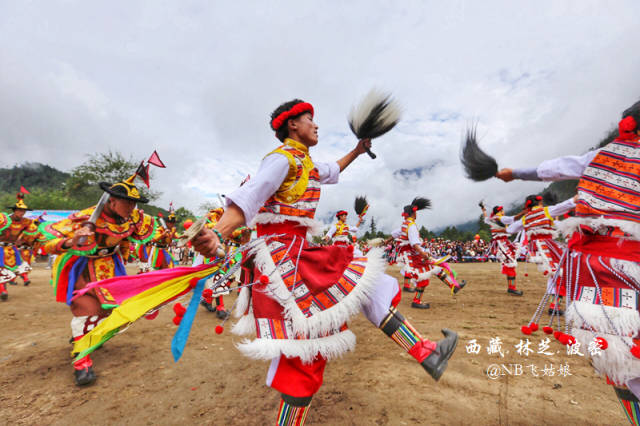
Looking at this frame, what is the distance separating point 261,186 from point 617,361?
2.28 metres

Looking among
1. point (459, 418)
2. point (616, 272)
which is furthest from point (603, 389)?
point (616, 272)

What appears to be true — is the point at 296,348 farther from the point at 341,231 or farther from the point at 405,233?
the point at 341,231

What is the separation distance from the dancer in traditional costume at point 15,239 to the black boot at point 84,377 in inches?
288

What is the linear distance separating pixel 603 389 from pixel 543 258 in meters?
3.94

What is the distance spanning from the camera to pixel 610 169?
1.86 meters

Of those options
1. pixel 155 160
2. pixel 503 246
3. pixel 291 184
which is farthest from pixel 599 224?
pixel 503 246

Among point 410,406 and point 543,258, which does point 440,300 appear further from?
point 410,406

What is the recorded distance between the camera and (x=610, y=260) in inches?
71.4

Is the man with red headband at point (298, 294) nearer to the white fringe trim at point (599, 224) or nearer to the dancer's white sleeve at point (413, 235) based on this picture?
the white fringe trim at point (599, 224)

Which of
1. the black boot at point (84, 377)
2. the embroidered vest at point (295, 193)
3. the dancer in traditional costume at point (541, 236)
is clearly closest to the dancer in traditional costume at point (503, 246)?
the dancer in traditional costume at point (541, 236)

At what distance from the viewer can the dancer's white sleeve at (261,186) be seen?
56.1 inches

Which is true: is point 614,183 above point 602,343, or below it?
above

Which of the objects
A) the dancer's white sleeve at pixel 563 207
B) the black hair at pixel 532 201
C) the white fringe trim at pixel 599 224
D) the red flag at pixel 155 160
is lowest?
the white fringe trim at pixel 599 224

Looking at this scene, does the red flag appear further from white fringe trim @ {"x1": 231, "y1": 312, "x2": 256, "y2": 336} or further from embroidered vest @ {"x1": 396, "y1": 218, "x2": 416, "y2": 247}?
embroidered vest @ {"x1": 396, "y1": 218, "x2": 416, "y2": 247}
